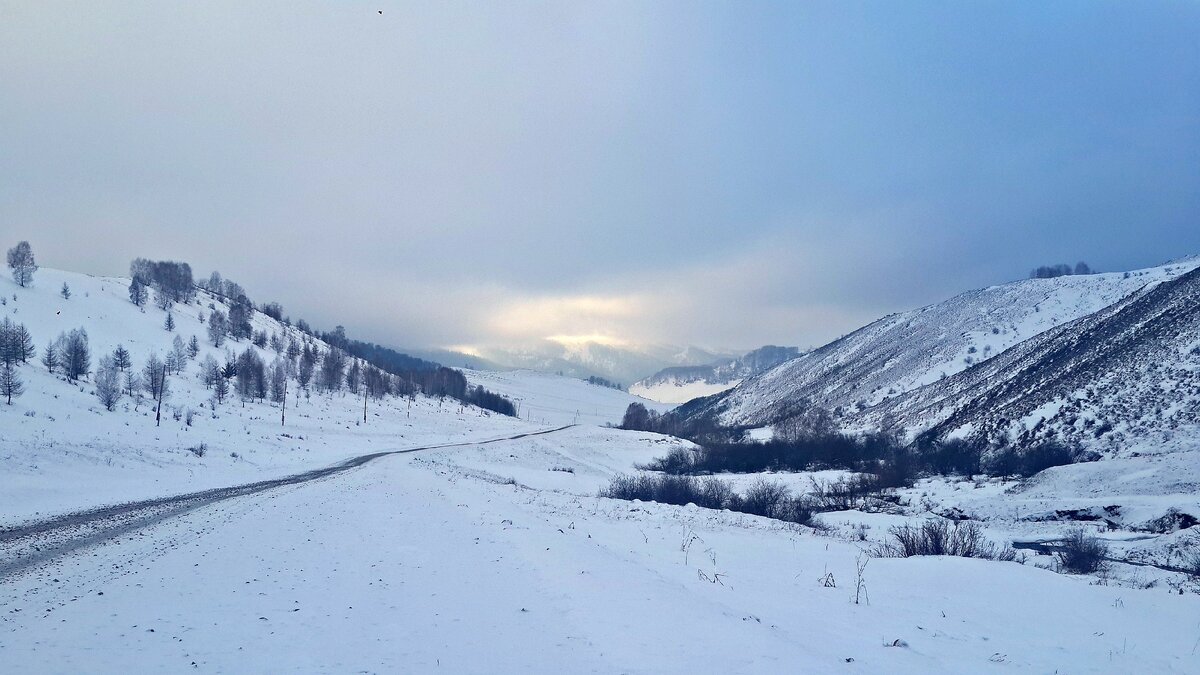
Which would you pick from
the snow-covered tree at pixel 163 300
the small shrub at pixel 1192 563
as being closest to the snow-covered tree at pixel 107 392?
the small shrub at pixel 1192 563

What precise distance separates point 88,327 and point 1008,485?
4758 inches

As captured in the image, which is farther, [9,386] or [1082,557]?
[9,386]

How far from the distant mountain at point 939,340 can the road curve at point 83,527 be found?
11145cm

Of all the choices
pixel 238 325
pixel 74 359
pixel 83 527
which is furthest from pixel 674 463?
pixel 238 325

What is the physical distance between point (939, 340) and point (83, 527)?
514 feet

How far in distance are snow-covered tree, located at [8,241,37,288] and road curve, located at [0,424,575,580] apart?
111 m

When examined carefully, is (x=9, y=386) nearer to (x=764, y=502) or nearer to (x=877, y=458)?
(x=764, y=502)

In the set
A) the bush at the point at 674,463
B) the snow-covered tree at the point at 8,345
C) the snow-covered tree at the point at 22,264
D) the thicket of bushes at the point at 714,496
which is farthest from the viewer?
the snow-covered tree at the point at 22,264

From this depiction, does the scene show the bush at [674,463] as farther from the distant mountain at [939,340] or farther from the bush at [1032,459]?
the distant mountain at [939,340]

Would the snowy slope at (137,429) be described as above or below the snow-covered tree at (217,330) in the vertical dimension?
below

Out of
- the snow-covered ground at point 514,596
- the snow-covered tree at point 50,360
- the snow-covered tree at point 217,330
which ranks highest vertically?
the snow-covered tree at point 217,330

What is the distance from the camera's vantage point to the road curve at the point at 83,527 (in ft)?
42.4

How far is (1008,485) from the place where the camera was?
41812mm

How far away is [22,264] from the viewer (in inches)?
4055
